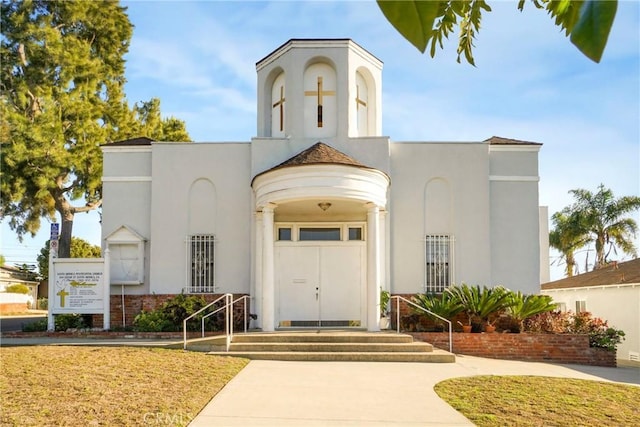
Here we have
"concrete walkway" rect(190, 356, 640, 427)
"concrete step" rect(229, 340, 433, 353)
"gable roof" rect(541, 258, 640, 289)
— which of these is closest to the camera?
"concrete walkway" rect(190, 356, 640, 427)

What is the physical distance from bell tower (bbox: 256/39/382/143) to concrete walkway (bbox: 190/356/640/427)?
7.24m

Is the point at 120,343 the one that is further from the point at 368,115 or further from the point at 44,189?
the point at 44,189

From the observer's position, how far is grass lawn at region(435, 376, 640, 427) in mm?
7777

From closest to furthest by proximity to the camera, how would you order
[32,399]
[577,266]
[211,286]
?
[32,399]
[211,286]
[577,266]

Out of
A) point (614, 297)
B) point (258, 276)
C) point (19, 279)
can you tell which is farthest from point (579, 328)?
point (19, 279)

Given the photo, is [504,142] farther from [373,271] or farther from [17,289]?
[17,289]

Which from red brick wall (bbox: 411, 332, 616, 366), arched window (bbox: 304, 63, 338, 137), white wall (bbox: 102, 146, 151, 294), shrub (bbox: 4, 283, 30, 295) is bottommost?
shrub (bbox: 4, 283, 30, 295)

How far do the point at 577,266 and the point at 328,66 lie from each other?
27582mm

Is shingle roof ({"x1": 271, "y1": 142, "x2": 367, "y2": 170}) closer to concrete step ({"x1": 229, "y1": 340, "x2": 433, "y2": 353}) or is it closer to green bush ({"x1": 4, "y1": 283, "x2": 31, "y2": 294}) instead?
concrete step ({"x1": 229, "y1": 340, "x2": 433, "y2": 353})

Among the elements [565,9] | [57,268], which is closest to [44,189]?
[57,268]

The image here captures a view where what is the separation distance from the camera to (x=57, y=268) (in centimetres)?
1681

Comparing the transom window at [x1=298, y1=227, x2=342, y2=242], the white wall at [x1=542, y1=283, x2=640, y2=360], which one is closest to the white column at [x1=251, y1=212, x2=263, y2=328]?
the transom window at [x1=298, y1=227, x2=342, y2=242]

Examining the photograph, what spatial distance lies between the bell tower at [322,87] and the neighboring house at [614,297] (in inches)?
345

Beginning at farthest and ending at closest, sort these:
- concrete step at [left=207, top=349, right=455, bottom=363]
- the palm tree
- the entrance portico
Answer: the palm tree → the entrance portico → concrete step at [left=207, top=349, right=455, bottom=363]
